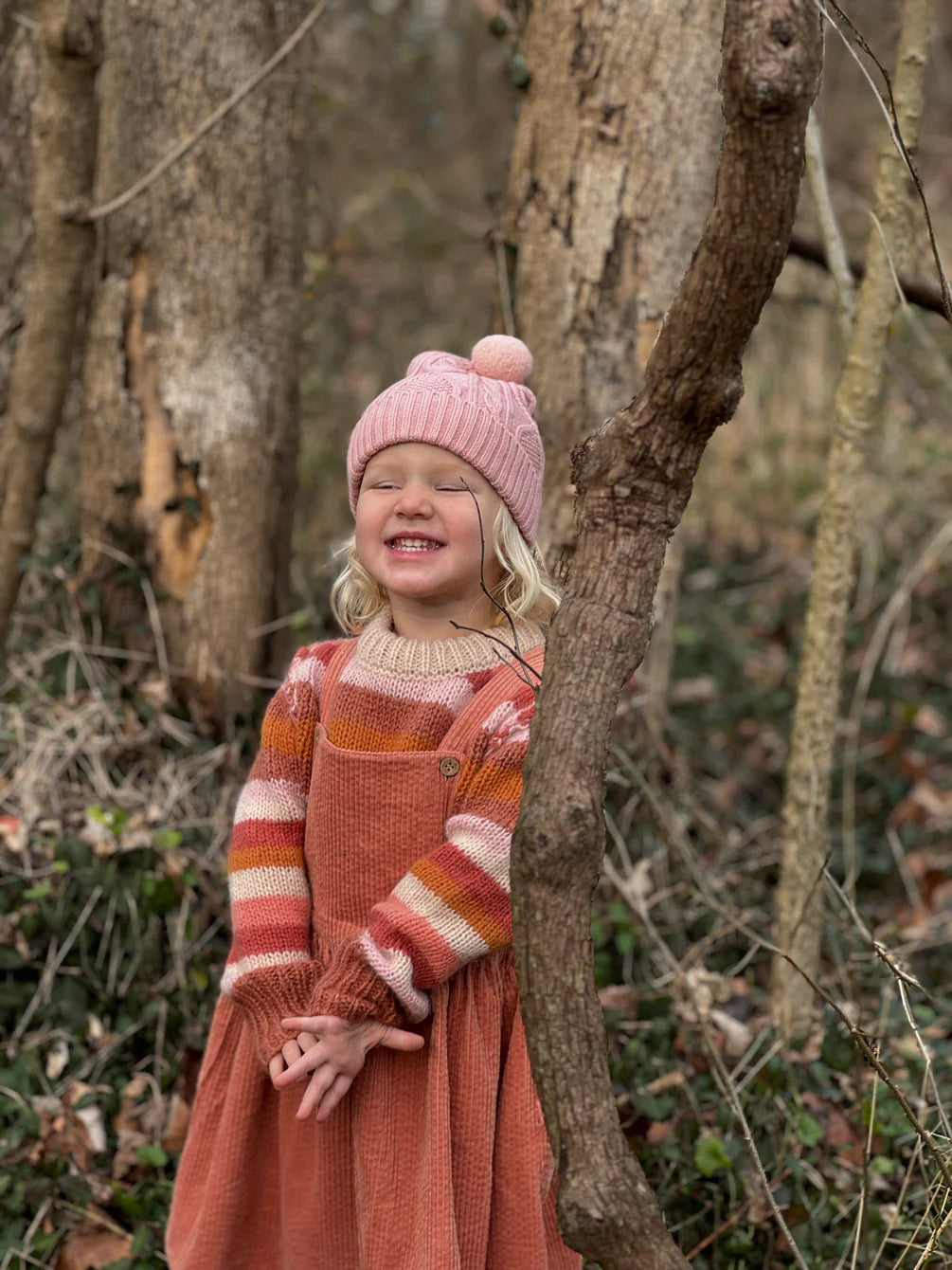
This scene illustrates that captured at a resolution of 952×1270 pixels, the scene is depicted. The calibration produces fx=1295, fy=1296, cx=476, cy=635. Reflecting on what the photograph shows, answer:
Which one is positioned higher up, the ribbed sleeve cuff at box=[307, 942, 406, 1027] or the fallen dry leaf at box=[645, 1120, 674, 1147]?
the ribbed sleeve cuff at box=[307, 942, 406, 1027]

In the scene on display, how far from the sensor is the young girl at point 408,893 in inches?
79.0

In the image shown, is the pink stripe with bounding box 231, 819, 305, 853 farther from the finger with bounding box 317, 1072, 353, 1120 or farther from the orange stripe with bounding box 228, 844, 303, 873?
the finger with bounding box 317, 1072, 353, 1120

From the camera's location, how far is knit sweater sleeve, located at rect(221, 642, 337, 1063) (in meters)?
2.09

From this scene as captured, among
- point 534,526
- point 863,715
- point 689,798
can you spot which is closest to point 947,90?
point 863,715

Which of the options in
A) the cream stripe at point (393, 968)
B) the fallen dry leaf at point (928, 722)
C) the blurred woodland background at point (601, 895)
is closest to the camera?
the cream stripe at point (393, 968)

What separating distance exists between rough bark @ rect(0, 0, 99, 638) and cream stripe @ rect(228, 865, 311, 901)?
1699mm

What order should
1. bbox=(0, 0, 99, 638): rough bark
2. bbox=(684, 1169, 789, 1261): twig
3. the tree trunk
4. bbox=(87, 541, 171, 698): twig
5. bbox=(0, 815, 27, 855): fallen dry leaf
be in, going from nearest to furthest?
1. bbox=(684, 1169, 789, 1261): twig
2. bbox=(0, 0, 99, 638): rough bark
3. bbox=(0, 815, 27, 855): fallen dry leaf
4. the tree trunk
5. bbox=(87, 541, 171, 698): twig

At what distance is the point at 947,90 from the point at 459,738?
10874 mm

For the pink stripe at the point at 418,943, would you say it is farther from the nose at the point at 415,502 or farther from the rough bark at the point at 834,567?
the rough bark at the point at 834,567

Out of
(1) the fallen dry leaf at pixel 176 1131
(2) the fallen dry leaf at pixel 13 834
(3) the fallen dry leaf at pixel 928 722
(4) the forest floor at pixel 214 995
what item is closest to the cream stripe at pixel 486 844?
(4) the forest floor at pixel 214 995

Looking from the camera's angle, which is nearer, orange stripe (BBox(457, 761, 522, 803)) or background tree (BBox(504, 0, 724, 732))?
orange stripe (BBox(457, 761, 522, 803))

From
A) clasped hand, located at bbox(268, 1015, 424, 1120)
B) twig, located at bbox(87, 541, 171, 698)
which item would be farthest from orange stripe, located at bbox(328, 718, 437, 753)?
twig, located at bbox(87, 541, 171, 698)

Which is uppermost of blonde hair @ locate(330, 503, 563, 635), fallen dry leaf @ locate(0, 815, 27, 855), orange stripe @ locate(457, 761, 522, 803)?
blonde hair @ locate(330, 503, 563, 635)

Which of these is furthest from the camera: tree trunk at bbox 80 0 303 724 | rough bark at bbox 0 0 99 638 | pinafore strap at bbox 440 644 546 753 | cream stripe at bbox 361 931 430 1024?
tree trunk at bbox 80 0 303 724
